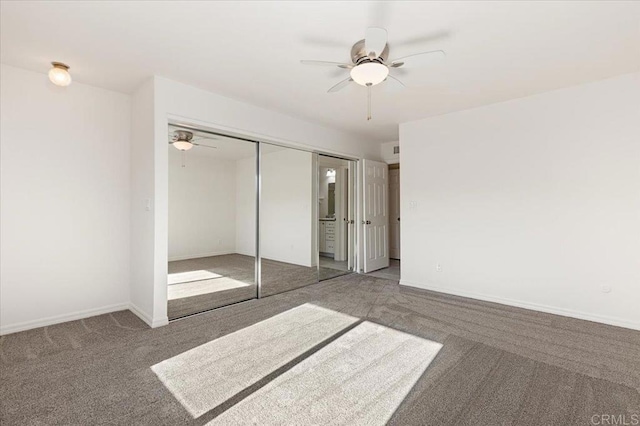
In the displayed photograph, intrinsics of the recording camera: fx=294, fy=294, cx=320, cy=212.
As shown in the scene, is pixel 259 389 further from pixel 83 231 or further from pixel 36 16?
pixel 36 16

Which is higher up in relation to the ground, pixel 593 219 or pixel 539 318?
pixel 593 219

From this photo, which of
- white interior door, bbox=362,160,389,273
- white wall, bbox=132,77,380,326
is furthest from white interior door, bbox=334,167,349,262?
white wall, bbox=132,77,380,326

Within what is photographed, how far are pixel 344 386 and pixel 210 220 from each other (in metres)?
2.85

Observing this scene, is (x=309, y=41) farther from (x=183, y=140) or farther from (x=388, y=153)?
(x=388, y=153)

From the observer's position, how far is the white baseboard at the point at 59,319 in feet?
9.32

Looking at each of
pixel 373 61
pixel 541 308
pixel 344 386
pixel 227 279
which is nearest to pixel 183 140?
pixel 227 279

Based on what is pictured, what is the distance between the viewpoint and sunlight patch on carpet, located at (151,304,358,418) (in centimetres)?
194

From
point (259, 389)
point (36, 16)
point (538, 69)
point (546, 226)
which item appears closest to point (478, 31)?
point (538, 69)

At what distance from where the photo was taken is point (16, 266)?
2.89m

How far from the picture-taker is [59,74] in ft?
9.05

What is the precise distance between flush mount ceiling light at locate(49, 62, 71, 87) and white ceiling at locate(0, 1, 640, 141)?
76mm

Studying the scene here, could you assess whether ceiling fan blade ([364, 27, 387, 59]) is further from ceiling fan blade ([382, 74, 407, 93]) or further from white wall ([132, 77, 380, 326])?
white wall ([132, 77, 380, 326])

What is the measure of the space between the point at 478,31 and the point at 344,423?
287cm

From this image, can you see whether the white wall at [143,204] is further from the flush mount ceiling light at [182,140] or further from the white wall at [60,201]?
the flush mount ceiling light at [182,140]
